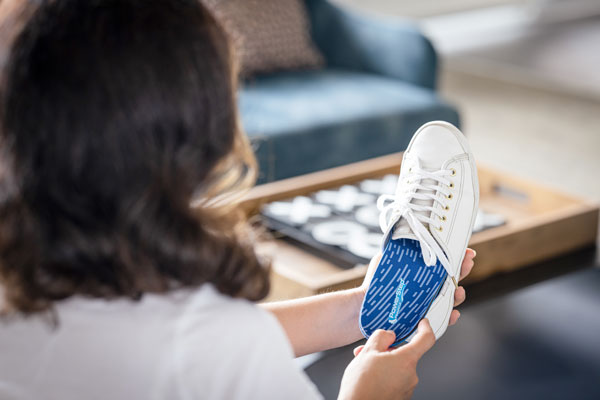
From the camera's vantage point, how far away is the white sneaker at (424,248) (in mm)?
995

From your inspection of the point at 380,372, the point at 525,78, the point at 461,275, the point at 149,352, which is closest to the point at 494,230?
the point at 461,275

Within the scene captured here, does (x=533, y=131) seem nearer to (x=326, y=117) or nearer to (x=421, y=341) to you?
(x=326, y=117)

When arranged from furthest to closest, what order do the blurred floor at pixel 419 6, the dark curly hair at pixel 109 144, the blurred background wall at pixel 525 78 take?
the blurred floor at pixel 419 6 < the blurred background wall at pixel 525 78 < the dark curly hair at pixel 109 144

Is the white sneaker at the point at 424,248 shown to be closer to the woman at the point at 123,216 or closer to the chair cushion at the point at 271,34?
the woman at the point at 123,216

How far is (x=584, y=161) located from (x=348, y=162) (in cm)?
107

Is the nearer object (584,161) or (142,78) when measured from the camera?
(142,78)

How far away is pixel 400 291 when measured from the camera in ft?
3.28

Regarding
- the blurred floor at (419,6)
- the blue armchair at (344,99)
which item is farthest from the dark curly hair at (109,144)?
the blurred floor at (419,6)

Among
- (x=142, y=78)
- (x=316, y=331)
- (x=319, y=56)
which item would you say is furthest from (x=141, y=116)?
(x=319, y=56)

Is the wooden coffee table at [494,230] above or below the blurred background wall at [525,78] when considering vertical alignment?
above

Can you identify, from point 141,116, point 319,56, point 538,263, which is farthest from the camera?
point 319,56

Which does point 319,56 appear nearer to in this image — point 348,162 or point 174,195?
point 348,162

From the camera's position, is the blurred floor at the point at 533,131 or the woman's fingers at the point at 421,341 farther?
the blurred floor at the point at 533,131

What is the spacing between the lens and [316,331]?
3.18 feet
